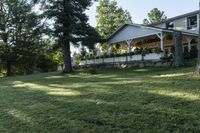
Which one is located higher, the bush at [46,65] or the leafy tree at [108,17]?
the leafy tree at [108,17]

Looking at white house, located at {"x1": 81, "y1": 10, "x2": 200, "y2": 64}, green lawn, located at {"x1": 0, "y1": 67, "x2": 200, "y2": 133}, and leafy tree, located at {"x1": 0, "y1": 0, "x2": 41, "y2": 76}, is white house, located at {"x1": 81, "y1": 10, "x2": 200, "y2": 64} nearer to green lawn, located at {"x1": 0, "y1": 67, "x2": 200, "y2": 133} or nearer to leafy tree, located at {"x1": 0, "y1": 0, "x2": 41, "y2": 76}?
leafy tree, located at {"x1": 0, "y1": 0, "x2": 41, "y2": 76}

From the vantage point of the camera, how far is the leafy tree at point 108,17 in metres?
46.3

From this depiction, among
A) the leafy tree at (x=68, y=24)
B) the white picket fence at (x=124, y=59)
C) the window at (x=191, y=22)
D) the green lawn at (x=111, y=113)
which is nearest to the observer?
the green lawn at (x=111, y=113)

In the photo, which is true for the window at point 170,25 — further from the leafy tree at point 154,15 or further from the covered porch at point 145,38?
the leafy tree at point 154,15

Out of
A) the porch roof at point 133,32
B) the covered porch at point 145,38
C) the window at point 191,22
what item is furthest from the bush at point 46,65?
the window at point 191,22

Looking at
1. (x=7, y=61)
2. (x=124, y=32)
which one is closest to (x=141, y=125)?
(x=124, y=32)

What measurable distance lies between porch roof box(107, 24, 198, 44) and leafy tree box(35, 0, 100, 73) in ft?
13.9

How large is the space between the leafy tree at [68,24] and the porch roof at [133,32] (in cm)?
423

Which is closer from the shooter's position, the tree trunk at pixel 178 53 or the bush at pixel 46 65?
the tree trunk at pixel 178 53

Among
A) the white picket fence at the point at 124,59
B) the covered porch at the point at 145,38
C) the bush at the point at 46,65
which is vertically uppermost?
the covered porch at the point at 145,38

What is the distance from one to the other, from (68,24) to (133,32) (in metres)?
6.70

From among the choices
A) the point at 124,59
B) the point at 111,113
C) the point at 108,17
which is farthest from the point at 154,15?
the point at 111,113

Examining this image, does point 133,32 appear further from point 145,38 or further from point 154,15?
point 154,15

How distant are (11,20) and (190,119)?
126 feet
